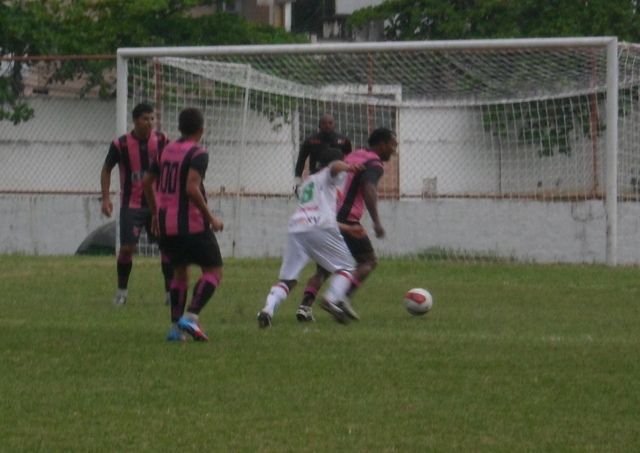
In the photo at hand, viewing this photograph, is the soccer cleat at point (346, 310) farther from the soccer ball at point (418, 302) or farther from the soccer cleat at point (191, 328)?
the soccer cleat at point (191, 328)

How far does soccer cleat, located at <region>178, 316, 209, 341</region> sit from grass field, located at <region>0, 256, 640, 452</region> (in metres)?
0.12

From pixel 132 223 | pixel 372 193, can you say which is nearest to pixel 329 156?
pixel 372 193

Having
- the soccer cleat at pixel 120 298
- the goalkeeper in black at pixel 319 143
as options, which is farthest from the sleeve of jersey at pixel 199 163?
the goalkeeper in black at pixel 319 143

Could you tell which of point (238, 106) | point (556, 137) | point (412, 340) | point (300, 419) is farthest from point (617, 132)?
point (300, 419)

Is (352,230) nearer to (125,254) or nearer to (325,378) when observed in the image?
(125,254)

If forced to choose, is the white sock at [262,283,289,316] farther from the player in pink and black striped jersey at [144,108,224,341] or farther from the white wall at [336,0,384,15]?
the white wall at [336,0,384,15]

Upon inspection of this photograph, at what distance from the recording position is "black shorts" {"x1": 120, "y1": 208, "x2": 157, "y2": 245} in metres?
14.2

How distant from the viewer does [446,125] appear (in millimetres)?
21734

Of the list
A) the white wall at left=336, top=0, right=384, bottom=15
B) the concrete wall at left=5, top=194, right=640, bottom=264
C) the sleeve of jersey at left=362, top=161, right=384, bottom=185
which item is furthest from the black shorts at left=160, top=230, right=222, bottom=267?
the white wall at left=336, top=0, right=384, bottom=15

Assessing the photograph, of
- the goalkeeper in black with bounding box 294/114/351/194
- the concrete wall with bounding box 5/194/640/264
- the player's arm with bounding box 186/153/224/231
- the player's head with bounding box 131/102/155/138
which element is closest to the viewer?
the player's arm with bounding box 186/153/224/231

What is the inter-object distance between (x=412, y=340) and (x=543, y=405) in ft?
8.79

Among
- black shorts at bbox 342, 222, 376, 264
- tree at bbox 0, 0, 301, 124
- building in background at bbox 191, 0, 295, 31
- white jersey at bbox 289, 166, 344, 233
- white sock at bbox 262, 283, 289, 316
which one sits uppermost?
building in background at bbox 191, 0, 295, 31

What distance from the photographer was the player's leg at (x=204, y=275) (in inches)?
424

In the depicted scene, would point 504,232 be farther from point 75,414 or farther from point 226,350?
point 75,414
